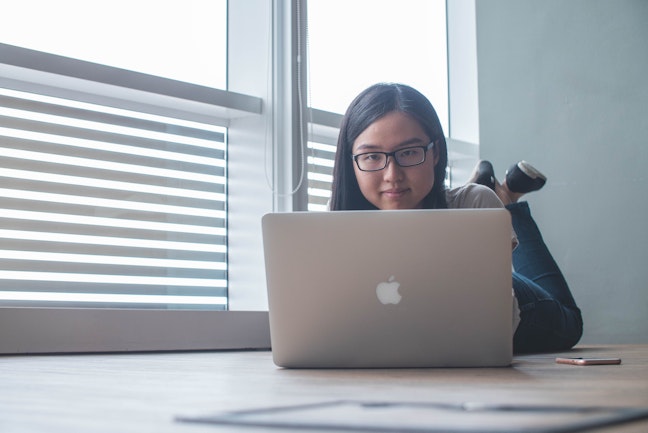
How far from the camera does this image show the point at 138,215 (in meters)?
3.08

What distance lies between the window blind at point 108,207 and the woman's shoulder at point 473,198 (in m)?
1.21

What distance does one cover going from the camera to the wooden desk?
87 centimetres

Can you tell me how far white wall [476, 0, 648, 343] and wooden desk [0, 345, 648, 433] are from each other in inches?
82.7

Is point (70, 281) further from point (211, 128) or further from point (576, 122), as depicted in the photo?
point (576, 122)

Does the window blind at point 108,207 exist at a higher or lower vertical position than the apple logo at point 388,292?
higher

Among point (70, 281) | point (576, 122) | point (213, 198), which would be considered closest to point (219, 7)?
point (213, 198)

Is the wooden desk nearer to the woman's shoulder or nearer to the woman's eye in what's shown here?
the woman's shoulder

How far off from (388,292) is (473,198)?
0.83 metres

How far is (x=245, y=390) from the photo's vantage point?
1221 mm

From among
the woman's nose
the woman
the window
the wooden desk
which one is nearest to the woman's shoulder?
the woman

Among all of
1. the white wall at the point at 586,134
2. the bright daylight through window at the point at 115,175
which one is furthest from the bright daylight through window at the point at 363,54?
the bright daylight through window at the point at 115,175

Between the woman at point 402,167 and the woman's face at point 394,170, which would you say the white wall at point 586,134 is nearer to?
the woman at point 402,167

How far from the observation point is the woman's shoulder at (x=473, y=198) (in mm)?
2268

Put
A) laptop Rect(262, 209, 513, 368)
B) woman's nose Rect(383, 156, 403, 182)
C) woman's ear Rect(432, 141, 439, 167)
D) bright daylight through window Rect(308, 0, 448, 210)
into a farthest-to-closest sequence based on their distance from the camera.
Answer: bright daylight through window Rect(308, 0, 448, 210) < woman's ear Rect(432, 141, 439, 167) < woman's nose Rect(383, 156, 403, 182) < laptop Rect(262, 209, 513, 368)
